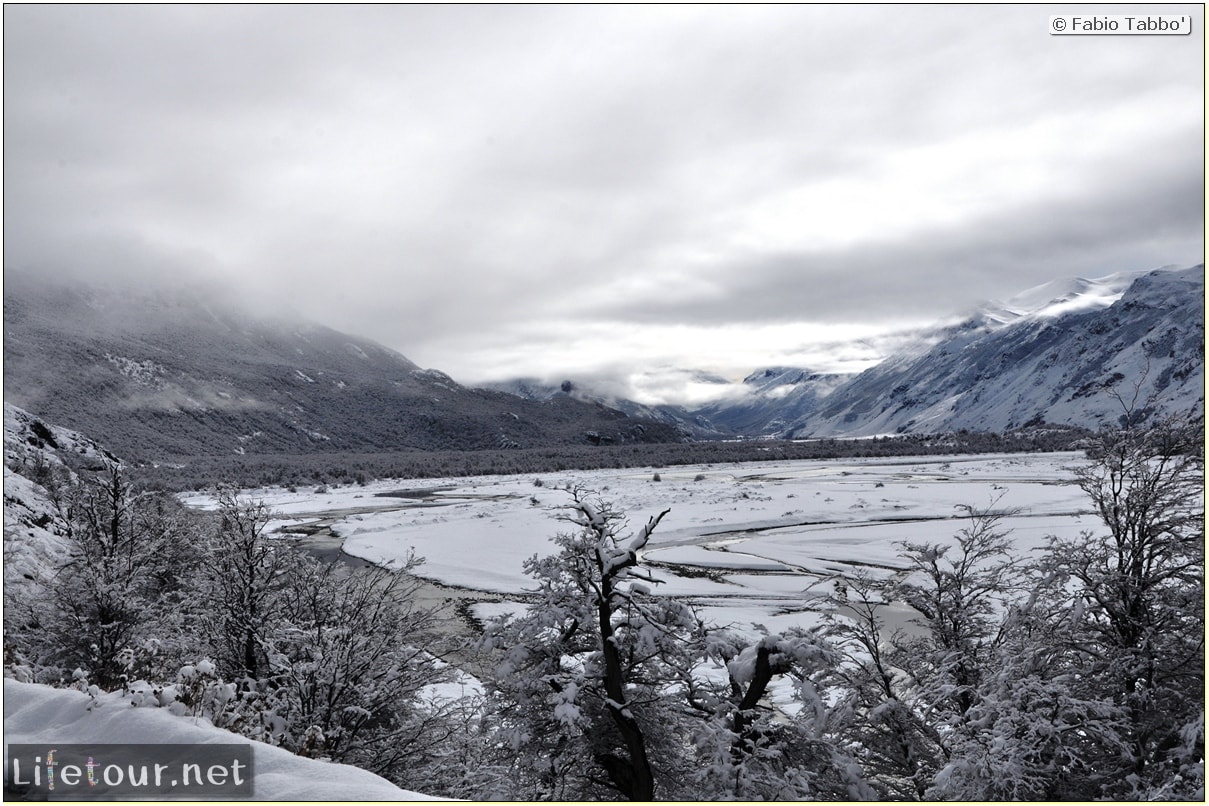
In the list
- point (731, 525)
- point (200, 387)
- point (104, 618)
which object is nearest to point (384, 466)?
point (200, 387)

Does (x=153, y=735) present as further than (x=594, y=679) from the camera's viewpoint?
No

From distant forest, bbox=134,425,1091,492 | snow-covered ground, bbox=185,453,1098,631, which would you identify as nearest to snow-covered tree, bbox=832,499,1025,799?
snow-covered ground, bbox=185,453,1098,631

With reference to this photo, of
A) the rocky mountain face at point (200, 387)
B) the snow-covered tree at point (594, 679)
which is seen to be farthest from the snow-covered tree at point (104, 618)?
the rocky mountain face at point (200, 387)

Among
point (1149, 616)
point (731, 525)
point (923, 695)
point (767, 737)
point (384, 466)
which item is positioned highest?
point (1149, 616)

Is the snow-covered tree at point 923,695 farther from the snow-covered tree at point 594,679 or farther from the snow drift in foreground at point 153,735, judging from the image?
the snow drift in foreground at point 153,735

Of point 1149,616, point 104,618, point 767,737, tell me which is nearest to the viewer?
point 1149,616

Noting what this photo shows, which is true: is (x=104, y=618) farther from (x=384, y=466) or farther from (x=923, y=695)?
(x=384, y=466)

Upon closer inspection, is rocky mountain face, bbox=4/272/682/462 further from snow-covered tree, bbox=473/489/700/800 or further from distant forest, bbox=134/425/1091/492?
snow-covered tree, bbox=473/489/700/800
